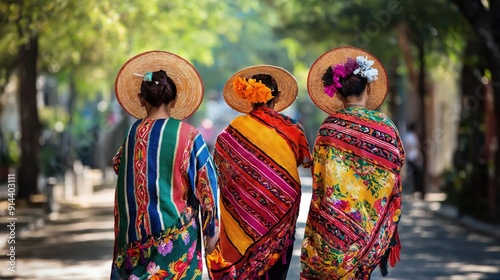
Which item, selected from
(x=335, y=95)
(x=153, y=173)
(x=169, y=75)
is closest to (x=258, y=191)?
(x=335, y=95)

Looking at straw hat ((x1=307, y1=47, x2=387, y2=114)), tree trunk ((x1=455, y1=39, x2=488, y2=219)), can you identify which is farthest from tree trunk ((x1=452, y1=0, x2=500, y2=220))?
straw hat ((x1=307, y1=47, x2=387, y2=114))

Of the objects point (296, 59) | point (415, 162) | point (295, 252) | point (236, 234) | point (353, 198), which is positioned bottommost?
point (415, 162)

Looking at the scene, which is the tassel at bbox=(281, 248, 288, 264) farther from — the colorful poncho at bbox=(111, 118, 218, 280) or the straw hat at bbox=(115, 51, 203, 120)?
the colorful poncho at bbox=(111, 118, 218, 280)

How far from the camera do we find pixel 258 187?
9195mm

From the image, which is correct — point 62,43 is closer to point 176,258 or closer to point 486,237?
point 486,237

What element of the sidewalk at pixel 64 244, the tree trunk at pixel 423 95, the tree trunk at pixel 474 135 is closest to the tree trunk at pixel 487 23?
the tree trunk at pixel 474 135

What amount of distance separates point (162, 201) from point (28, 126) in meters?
19.1

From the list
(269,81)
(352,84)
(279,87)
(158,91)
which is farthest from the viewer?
(279,87)

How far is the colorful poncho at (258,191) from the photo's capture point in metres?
9.14

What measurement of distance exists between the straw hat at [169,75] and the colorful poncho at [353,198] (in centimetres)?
96

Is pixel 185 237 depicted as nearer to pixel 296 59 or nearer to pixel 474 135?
pixel 474 135

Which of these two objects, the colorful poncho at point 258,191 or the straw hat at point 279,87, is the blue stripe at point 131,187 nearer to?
the colorful poncho at point 258,191

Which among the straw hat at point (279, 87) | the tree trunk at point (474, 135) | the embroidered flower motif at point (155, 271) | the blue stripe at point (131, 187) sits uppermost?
the straw hat at point (279, 87)

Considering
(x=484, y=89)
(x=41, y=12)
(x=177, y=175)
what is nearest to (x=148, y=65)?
(x=177, y=175)
